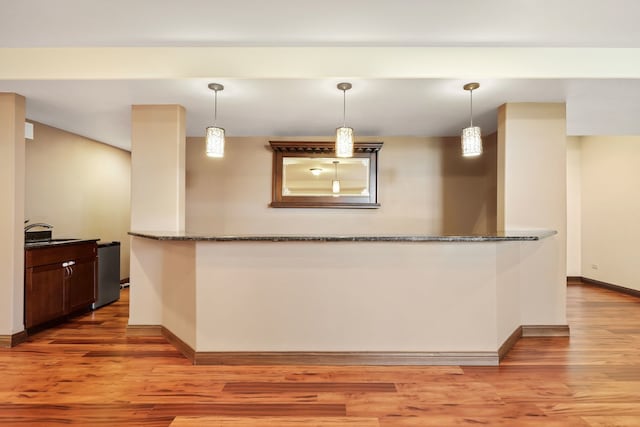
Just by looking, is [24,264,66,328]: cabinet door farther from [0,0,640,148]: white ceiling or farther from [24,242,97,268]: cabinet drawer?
[0,0,640,148]: white ceiling

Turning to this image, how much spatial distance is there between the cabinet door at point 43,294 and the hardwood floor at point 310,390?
31cm

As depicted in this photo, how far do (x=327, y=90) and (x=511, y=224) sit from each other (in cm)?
207

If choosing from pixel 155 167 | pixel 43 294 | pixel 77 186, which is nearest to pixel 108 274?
pixel 43 294

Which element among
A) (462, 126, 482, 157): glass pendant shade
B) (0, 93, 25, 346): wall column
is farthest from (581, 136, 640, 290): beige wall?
(0, 93, 25, 346): wall column

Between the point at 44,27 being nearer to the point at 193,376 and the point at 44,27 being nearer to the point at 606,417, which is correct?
the point at 193,376

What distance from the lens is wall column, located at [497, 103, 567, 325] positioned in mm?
3199

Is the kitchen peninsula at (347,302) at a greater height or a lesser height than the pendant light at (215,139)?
lesser

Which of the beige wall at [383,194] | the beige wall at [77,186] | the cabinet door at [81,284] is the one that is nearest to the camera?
the cabinet door at [81,284]

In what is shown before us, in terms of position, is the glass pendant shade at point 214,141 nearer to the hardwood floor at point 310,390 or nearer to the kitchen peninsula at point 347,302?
the kitchen peninsula at point 347,302

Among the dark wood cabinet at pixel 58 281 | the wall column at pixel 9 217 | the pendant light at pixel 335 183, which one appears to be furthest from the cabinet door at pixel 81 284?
the pendant light at pixel 335 183

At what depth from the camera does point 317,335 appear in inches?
102

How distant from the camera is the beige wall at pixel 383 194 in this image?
4.61 m

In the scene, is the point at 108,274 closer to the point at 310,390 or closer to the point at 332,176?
the point at 332,176

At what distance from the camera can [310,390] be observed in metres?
2.21
